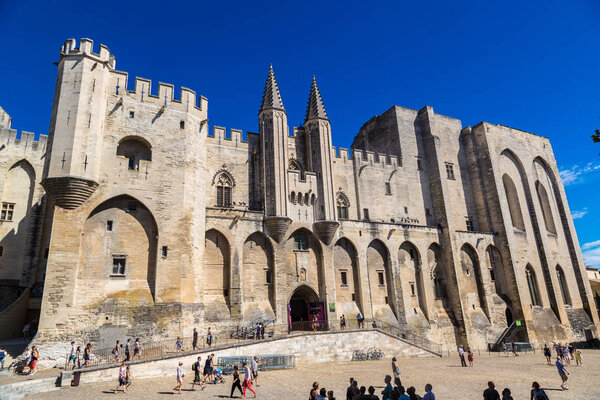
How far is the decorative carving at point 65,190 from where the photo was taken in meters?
19.8

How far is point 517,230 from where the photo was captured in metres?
38.8

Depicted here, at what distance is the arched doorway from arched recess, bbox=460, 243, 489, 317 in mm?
14145

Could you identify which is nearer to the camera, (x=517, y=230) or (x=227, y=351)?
(x=227, y=351)

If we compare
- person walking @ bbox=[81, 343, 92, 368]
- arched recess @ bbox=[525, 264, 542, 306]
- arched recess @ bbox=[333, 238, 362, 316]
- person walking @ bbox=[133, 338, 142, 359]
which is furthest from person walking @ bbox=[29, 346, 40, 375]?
arched recess @ bbox=[525, 264, 542, 306]

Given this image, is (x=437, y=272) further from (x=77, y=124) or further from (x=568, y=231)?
(x=77, y=124)

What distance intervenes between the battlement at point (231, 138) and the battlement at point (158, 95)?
2.03m


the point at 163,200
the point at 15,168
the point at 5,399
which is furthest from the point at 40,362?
the point at 15,168

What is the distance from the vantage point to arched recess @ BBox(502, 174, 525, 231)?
39.5 meters

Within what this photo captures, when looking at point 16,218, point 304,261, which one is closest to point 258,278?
point 304,261

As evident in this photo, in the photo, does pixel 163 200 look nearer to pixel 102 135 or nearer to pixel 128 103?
pixel 102 135

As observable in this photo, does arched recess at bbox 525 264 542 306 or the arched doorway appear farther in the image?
arched recess at bbox 525 264 542 306

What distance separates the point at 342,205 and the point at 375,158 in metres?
6.07

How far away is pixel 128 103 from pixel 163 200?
6356mm

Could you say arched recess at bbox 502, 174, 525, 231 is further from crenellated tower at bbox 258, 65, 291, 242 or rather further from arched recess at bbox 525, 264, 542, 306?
crenellated tower at bbox 258, 65, 291, 242
